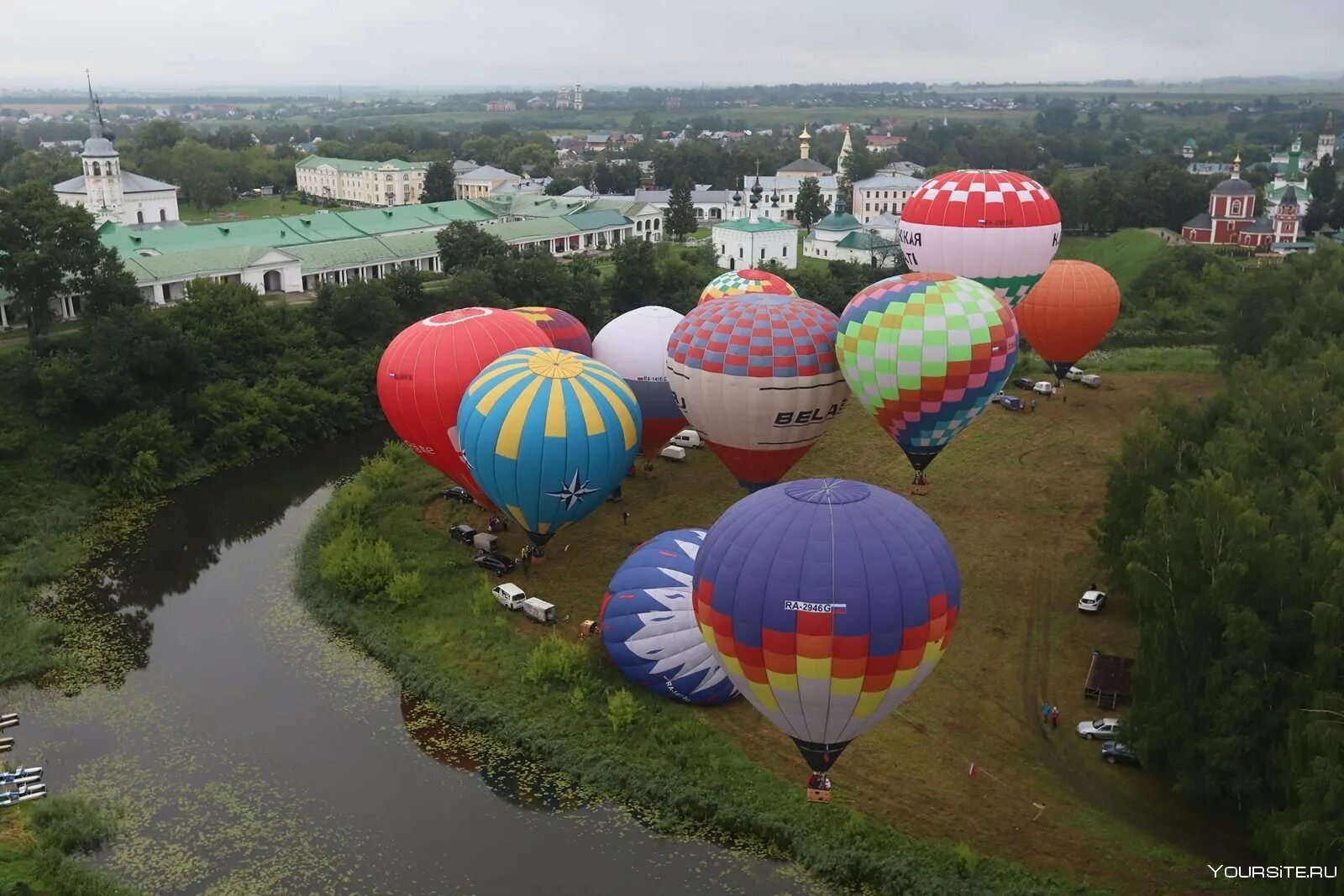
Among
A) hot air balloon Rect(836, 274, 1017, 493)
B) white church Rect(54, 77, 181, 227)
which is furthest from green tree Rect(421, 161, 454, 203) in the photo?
hot air balloon Rect(836, 274, 1017, 493)

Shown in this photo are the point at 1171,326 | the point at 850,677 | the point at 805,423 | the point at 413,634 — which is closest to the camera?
the point at 850,677

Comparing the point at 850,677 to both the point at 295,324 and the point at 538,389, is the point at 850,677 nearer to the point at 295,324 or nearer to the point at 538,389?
the point at 538,389

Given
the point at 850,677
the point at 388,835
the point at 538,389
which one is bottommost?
the point at 388,835

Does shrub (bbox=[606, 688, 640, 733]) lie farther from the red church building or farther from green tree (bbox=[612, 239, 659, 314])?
the red church building

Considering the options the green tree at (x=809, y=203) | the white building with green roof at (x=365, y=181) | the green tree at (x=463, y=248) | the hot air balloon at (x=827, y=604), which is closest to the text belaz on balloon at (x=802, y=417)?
the hot air balloon at (x=827, y=604)

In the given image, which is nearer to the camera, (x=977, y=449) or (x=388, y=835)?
(x=388, y=835)

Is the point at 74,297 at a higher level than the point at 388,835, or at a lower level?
higher

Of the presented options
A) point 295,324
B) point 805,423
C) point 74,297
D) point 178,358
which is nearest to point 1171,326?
point 805,423
